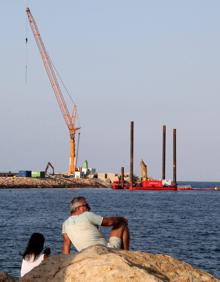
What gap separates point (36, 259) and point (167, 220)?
153ft

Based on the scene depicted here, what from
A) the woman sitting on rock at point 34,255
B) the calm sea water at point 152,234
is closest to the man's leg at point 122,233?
the woman sitting on rock at point 34,255

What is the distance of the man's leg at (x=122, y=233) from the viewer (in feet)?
30.3

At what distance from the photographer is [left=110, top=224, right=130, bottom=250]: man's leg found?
923 centimetres

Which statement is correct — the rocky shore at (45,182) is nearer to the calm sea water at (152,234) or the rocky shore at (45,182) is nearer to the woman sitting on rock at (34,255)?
the calm sea water at (152,234)

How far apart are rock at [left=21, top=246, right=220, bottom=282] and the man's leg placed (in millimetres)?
1577

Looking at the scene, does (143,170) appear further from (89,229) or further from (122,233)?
(89,229)

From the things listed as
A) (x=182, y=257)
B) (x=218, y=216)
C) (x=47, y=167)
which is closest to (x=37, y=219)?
(x=218, y=216)

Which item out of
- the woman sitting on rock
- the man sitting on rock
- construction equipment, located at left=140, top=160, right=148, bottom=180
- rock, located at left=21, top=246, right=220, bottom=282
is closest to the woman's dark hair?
the woman sitting on rock

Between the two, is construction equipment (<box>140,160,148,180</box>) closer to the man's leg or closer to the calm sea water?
the calm sea water

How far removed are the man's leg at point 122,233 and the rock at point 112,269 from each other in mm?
1577

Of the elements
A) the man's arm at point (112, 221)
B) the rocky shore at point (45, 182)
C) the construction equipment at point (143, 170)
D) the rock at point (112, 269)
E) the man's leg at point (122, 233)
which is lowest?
the rock at point (112, 269)

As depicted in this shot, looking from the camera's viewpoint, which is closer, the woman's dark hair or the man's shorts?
the man's shorts

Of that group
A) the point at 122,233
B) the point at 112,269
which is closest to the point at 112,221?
the point at 122,233

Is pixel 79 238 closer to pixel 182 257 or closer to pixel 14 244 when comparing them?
pixel 182 257
